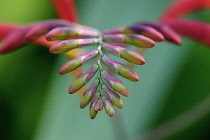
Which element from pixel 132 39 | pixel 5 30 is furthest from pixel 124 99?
pixel 132 39

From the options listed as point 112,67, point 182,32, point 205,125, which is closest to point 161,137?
point 205,125

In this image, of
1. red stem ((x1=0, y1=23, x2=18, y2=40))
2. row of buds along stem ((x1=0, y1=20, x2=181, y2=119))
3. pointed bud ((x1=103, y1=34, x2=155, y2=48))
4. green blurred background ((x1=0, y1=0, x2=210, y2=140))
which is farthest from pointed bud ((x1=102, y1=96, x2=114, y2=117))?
green blurred background ((x1=0, y1=0, x2=210, y2=140))

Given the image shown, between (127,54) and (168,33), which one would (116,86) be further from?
(168,33)

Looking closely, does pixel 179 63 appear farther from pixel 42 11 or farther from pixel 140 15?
pixel 42 11

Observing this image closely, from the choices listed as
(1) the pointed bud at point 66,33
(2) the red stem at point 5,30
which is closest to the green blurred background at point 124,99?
(2) the red stem at point 5,30

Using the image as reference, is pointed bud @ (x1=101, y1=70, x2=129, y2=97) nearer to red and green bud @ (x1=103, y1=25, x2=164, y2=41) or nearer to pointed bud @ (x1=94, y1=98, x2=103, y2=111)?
pointed bud @ (x1=94, y1=98, x2=103, y2=111)

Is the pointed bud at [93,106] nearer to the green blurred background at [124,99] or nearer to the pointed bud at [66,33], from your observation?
the pointed bud at [66,33]
